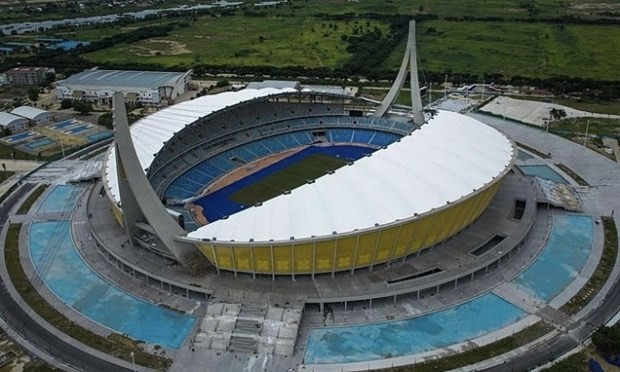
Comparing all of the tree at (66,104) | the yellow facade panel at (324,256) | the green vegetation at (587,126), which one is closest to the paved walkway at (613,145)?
the green vegetation at (587,126)

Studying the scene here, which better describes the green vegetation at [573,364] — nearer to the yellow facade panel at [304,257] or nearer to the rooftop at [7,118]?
the yellow facade panel at [304,257]

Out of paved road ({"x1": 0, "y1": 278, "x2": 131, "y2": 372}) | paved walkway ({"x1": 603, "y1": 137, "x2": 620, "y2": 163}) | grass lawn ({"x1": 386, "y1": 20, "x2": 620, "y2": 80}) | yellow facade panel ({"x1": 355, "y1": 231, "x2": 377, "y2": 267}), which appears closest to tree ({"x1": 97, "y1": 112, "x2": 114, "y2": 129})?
paved road ({"x1": 0, "y1": 278, "x2": 131, "y2": 372})

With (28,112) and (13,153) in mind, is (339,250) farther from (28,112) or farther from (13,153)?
(28,112)

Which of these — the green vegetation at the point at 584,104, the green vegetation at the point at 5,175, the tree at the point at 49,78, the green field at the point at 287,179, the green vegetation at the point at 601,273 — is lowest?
the green vegetation at the point at 601,273

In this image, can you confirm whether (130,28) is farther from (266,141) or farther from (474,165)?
(474,165)

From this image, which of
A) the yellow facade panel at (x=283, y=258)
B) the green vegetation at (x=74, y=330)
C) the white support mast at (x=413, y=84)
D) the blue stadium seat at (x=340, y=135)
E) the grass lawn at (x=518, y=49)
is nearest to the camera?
the green vegetation at (x=74, y=330)

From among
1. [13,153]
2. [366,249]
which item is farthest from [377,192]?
[13,153]

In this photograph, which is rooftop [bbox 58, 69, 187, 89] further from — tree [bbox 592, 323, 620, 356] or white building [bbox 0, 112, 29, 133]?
tree [bbox 592, 323, 620, 356]

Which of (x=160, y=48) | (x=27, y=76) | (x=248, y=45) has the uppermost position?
(x=160, y=48)

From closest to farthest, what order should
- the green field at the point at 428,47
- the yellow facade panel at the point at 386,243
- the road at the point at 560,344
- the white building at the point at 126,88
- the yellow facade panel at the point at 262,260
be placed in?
the road at the point at 560,344
the yellow facade panel at the point at 262,260
the yellow facade panel at the point at 386,243
the white building at the point at 126,88
the green field at the point at 428,47
